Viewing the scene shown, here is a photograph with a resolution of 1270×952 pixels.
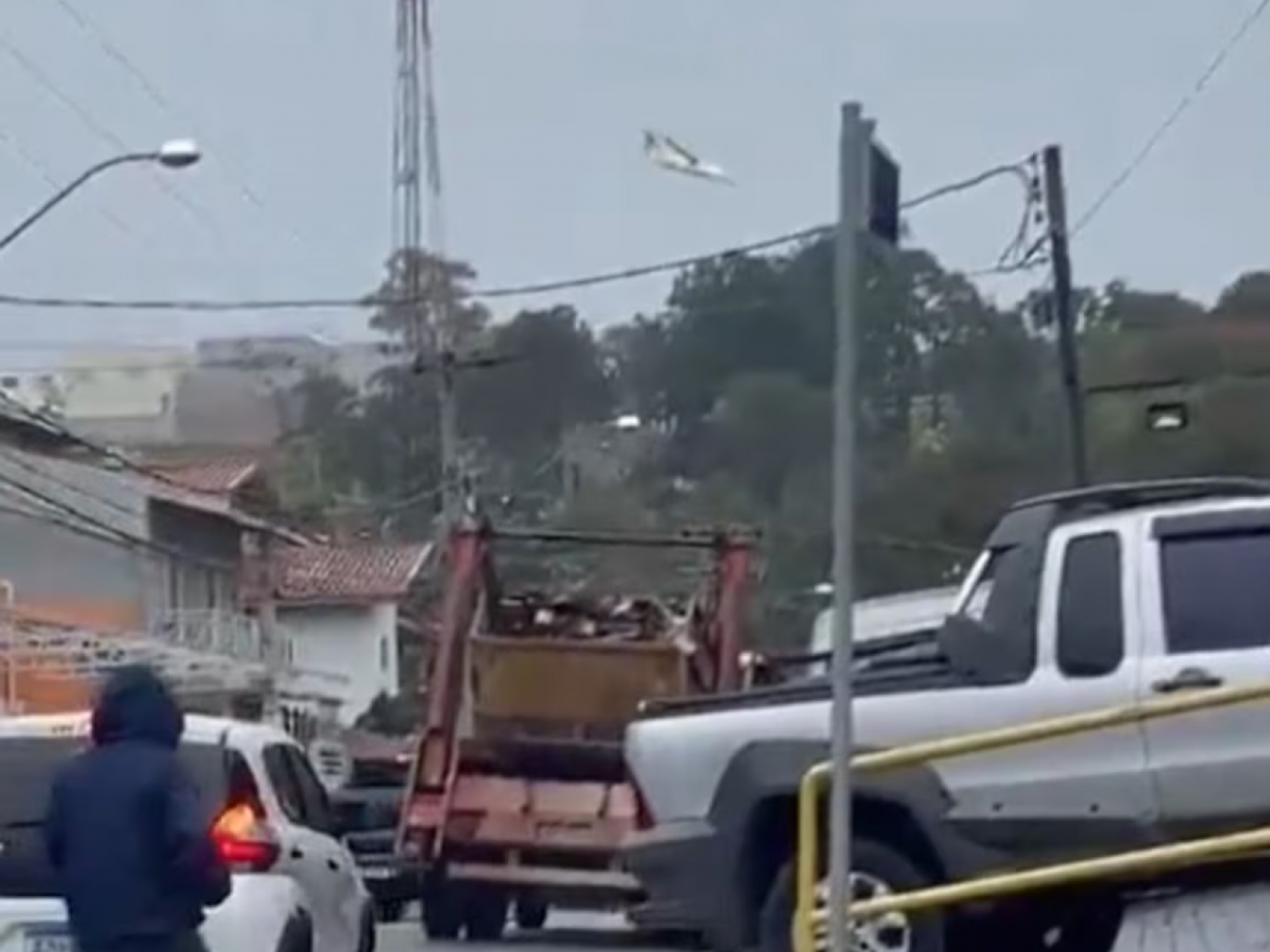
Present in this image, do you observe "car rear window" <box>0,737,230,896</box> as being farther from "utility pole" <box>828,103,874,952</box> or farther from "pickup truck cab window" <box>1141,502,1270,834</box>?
"utility pole" <box>828,103,874,952</box>

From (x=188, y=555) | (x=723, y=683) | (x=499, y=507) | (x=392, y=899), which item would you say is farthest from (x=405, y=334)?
(x=723, y=683)

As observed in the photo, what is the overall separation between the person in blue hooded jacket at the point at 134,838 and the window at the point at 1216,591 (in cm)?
456

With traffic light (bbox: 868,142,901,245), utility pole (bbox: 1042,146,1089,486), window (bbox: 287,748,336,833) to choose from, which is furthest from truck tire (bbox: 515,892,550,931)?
traffic light (bbox: 868,142,901,245)

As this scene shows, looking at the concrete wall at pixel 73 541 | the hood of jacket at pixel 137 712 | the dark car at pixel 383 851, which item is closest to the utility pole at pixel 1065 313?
the dark car at pixel 383 851

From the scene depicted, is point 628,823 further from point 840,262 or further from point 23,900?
point 840,262

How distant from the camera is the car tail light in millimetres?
14188

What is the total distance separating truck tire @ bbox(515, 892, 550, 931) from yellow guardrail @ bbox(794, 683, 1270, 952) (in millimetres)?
15950

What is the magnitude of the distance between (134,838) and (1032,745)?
4.14m

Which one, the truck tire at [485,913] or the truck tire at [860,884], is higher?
the truck tire at [860,884]

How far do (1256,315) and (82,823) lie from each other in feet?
100

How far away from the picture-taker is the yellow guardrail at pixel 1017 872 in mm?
11148

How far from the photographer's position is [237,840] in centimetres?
1425

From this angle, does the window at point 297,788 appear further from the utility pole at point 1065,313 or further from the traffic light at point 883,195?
the utility pole at point 1065,313

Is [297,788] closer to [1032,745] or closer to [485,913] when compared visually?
[1032,745]
